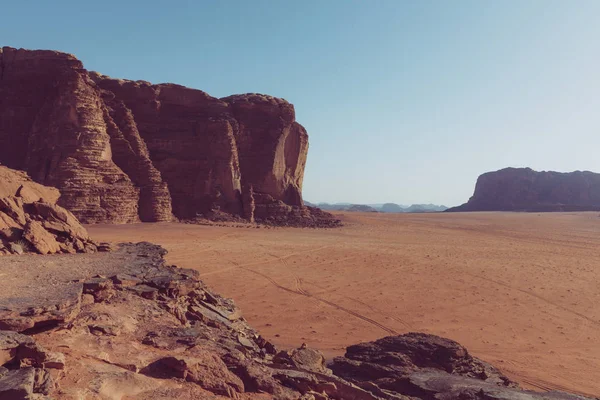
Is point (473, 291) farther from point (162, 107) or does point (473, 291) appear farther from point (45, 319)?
point (162, 107)

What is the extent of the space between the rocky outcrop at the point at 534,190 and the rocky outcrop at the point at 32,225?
91.5m

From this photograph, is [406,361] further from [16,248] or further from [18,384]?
[16,248]

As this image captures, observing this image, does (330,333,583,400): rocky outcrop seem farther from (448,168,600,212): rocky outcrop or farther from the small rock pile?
(448,168,600,212): rocky outcrop

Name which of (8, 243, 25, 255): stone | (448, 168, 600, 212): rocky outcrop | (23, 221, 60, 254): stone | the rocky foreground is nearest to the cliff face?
(23, 221, 60, 254): stone

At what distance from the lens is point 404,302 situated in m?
11.6

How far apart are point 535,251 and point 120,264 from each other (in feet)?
78.2

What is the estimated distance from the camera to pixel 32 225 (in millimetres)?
8578

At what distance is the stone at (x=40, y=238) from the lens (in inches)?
326

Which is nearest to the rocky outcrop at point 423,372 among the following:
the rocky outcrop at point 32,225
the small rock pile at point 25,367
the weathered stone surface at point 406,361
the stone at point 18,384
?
the weathered stone surface at point 406,361

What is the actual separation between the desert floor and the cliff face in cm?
314

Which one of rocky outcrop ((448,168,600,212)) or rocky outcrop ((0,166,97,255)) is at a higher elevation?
rocky outcrop ((448,168,600,212))

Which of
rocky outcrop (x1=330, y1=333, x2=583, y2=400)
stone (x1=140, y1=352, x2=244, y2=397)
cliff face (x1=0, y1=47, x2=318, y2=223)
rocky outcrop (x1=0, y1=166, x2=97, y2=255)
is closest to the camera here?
stone (x1=140, y1=352, x2=244, y2=397)

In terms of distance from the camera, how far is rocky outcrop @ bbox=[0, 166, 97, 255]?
8.23 meters

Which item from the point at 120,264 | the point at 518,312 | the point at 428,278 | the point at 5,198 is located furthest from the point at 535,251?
the point at 5,198
